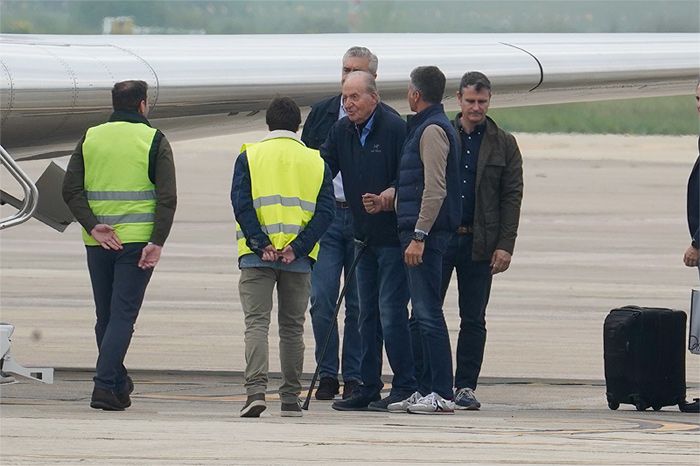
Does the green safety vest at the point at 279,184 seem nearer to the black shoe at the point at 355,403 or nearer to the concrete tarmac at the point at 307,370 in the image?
the concrete tarmac at the point at 307,370

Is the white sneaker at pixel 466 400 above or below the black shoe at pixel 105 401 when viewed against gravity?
below

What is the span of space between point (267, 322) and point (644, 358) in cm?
240

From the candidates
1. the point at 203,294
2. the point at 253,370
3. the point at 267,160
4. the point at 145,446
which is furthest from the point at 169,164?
the point at 203,294

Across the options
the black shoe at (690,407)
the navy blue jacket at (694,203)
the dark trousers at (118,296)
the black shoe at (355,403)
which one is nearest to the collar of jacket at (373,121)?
the dark trousers at (118,296)

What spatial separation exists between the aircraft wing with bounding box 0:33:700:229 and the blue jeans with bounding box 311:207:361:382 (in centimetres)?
219

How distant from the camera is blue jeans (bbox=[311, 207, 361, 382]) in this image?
10.1 m

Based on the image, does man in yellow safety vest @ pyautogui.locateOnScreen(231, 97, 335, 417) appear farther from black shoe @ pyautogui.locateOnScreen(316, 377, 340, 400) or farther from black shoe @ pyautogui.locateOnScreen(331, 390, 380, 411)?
black shoe @ pyautogui.locateOnScreen(316, 377, 340, 400)

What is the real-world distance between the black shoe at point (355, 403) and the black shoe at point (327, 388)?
54 cm

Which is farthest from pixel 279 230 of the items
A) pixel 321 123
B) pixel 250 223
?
pixel 321 123

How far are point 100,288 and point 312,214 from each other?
4.54 feet

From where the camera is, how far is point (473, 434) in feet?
26.5

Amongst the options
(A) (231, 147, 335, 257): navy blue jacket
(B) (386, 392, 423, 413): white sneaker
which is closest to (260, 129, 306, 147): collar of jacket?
(A) (231, 147, 335, 257): navy blue jacket

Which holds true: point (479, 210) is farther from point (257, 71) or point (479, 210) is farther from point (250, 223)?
point (257, 71)

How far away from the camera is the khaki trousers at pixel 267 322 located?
8.91 meters
